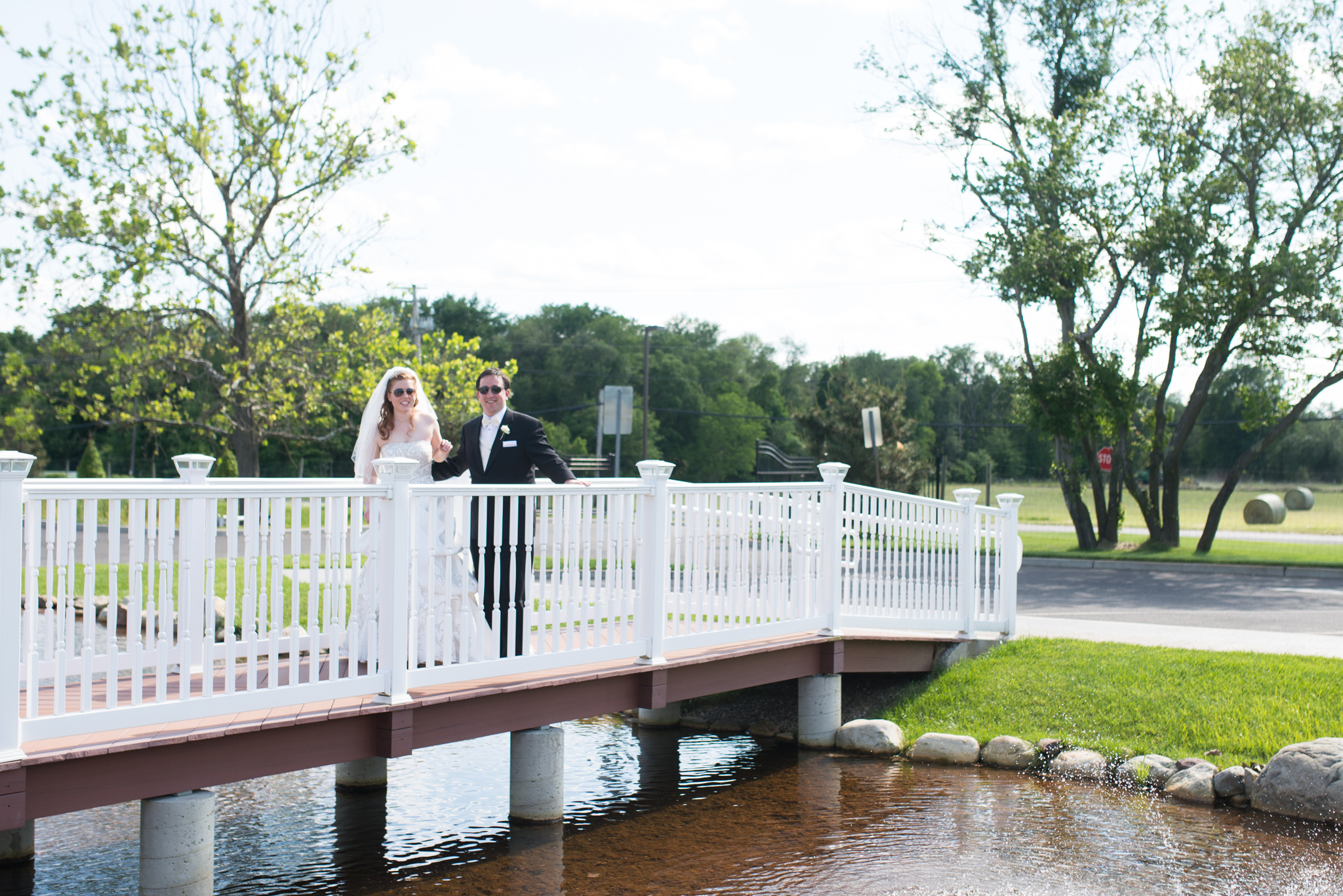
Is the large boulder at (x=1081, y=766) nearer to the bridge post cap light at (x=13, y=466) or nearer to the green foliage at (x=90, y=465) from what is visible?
the bridge post cap light at (x=13, y=466)

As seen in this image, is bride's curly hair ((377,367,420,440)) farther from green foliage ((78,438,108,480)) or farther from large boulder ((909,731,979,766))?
green foliage ((78,438,108,480))

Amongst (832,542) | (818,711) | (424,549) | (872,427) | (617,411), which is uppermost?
(617,411)

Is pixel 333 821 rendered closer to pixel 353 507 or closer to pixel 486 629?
pixel 486 629

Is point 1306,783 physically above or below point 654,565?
below

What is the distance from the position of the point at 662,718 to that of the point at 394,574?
4850 mm

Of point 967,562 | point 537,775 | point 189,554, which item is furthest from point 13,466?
point 967,562

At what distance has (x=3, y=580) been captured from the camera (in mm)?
4348

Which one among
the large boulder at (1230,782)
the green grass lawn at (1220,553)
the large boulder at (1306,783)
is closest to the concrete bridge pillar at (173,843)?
the large boulder at (1230,782)

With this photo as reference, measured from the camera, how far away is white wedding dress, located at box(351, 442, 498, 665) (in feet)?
19.2

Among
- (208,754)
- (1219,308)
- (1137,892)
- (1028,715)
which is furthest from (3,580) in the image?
(1219,308)

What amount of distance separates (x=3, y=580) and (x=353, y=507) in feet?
5.35

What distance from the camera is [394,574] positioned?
5.75 m

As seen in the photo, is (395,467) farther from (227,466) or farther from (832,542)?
(227,466)

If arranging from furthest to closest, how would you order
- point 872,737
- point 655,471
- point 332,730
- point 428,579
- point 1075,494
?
point 1075,494
point 872,737
point 655,471
point 428,579
point 332,730
